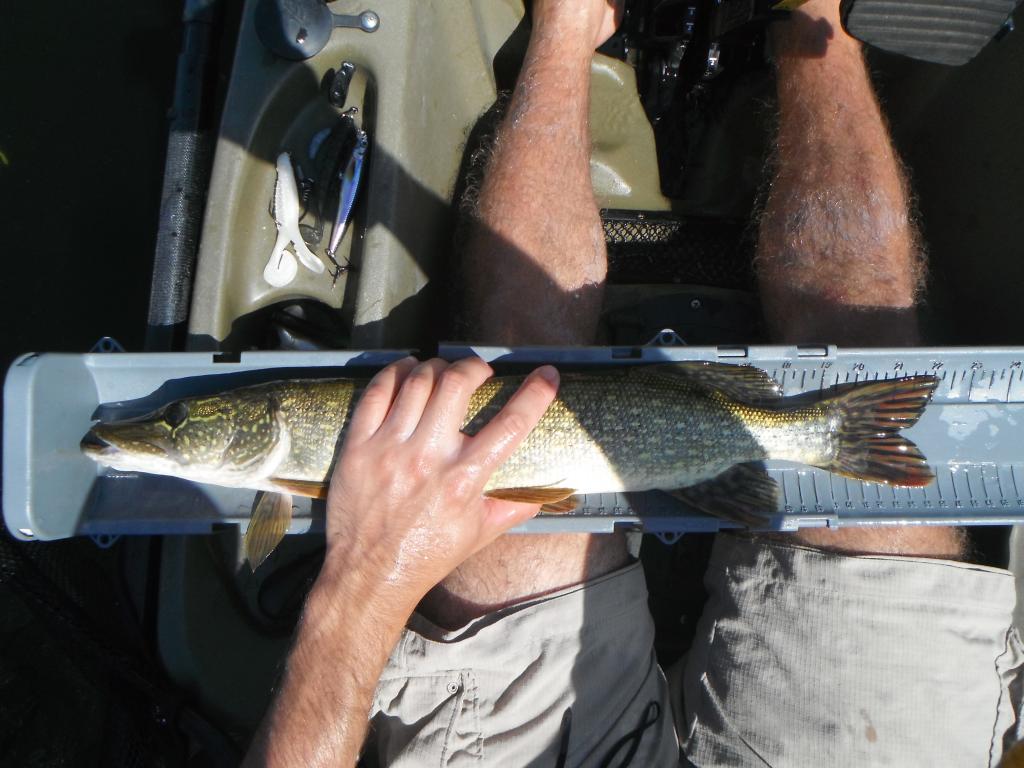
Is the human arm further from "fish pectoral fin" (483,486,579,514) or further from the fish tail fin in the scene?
the fish tail fin

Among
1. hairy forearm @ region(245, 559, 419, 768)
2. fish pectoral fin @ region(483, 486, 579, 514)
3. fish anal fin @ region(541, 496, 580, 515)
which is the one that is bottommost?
hairy forearm @ region(245, 559, 419, 768)

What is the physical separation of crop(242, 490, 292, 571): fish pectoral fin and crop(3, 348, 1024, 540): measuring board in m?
0.07

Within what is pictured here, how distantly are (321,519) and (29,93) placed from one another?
10.4 feet

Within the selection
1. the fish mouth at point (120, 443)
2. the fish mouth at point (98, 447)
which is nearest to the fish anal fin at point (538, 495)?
the fish mouth at point (120, 443)

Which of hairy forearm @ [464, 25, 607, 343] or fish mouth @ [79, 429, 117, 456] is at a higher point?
hairy forearm @ [464, 25, 607, 343]

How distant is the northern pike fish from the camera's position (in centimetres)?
221

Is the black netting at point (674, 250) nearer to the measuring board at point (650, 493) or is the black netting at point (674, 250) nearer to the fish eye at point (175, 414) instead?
the measuring board at point (650, 493)

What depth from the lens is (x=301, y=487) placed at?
7.25 ft

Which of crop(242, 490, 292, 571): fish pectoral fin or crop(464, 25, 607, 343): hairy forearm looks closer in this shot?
crop(242, 490, 292, 571): fish pectoral fin

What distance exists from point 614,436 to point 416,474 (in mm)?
744

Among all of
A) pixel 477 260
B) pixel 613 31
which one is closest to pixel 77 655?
pixel 477 260

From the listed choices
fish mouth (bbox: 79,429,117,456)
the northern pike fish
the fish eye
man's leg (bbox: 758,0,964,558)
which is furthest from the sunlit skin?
Result: fish mouth (bbox: 79,429,117,456)

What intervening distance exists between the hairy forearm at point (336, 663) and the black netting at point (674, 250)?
1917 millimetres

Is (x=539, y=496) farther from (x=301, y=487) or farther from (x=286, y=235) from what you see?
(x=286, y=235)
